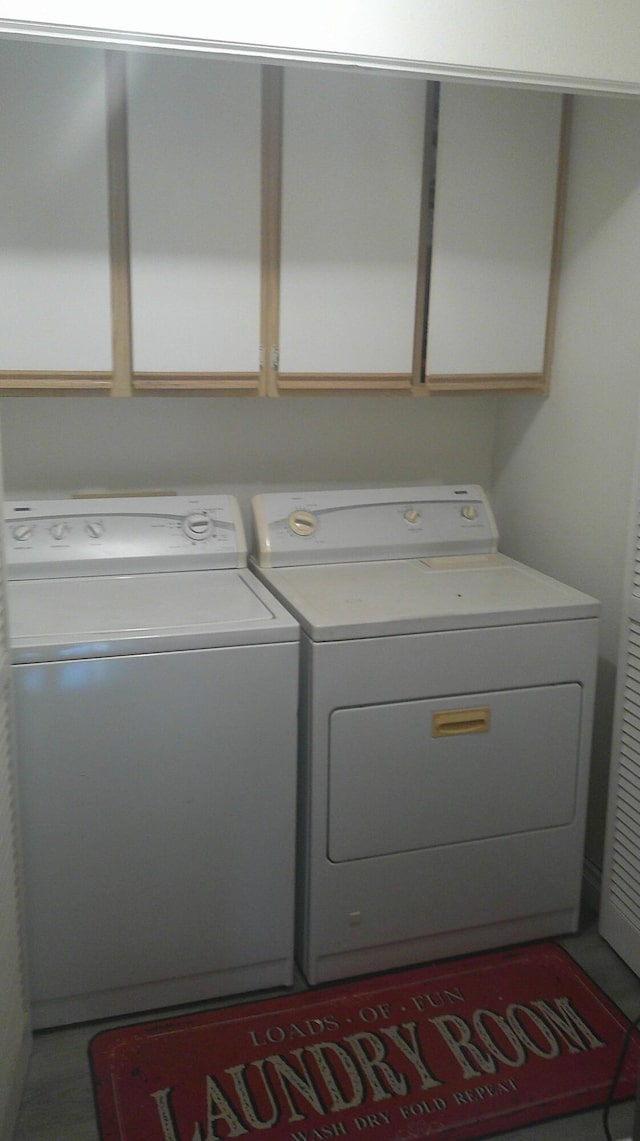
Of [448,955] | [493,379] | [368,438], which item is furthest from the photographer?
[368,438]

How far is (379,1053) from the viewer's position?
83.5 inches

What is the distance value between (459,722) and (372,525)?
26.7 inches

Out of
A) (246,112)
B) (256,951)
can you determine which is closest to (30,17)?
(246,112)

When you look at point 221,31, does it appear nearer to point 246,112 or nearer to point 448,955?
point 246,112

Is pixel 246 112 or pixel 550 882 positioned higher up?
pixel 246 112

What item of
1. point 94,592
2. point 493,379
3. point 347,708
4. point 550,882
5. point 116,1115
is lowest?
point 116,1115

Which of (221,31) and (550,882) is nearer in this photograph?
(221,31)

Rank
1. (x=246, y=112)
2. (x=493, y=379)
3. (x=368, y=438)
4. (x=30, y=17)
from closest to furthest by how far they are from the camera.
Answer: (x=30, y=17), (x=246, y=112), (x=493, y=379), (x=368, y=438)

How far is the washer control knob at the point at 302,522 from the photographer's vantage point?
8.77ft

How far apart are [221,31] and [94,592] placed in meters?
1.24

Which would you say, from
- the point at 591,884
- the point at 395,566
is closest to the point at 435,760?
the point at 395,566

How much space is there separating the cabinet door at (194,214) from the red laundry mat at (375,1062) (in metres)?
1.54

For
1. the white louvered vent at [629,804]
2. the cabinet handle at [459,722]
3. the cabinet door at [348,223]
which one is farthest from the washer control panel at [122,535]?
the white louvered vent at [629,804]

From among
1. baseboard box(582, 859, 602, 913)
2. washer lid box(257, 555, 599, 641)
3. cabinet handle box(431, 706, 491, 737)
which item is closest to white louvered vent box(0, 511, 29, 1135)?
washer lid box(257, 555, 599, 641)
